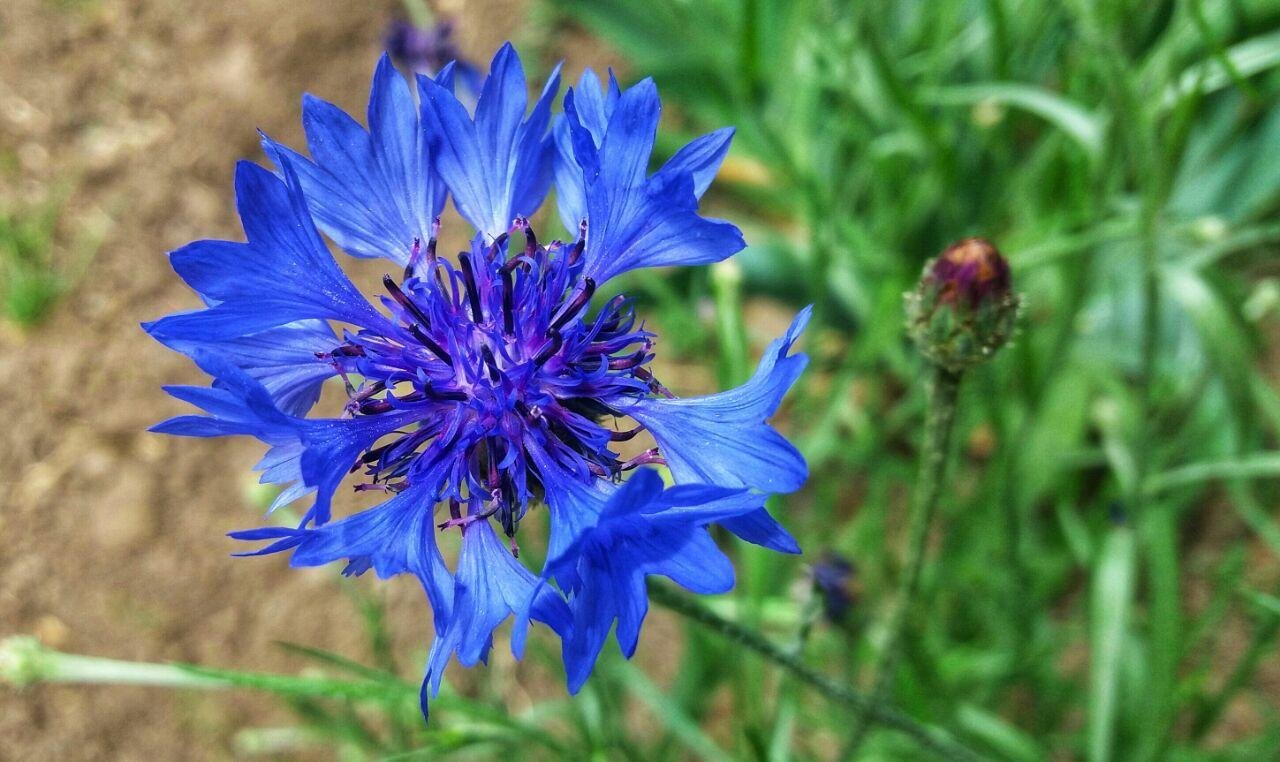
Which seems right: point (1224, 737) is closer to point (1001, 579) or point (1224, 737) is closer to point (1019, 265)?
point (1001, 579)

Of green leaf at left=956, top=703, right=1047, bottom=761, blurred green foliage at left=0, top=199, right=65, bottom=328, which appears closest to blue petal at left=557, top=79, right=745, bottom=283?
green leaf at left=956, top=703, right=1047, bottom=761

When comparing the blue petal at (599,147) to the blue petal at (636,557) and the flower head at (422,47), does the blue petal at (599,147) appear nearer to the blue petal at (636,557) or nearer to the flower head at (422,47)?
the blue petal at (636,557)

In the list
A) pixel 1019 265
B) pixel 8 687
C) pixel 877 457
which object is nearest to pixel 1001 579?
pixel 877 457

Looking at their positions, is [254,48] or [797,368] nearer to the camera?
[797,368]

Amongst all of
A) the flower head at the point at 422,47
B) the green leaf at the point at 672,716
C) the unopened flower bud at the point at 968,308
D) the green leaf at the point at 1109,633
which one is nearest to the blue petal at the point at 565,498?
the unopened flower bud at the point at 968,308

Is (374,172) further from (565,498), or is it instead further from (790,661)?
(790,661)

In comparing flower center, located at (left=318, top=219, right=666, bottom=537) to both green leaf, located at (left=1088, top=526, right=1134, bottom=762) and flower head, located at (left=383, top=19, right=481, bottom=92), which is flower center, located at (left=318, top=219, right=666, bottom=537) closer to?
green leaf, located at (left=1088, top=526, right=1134, bottom=762)
